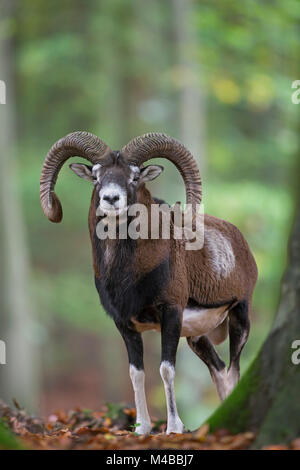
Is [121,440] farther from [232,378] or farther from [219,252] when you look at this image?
[219,252]

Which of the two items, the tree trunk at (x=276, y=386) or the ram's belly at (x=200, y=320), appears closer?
the tree trunk at (x=276, y=386)

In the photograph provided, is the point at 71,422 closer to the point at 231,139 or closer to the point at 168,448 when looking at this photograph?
the point at 168,448

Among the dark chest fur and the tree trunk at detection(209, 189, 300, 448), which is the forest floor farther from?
the dark chest fur

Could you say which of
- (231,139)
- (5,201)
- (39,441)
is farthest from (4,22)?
(231,139)

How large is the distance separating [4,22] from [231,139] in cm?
1336

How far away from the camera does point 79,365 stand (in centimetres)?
3153

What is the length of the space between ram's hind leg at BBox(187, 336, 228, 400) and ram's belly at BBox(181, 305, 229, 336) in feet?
1.13

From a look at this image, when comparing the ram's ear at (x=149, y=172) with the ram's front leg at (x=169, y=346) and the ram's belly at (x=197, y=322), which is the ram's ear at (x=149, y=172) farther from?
the ram's belly at (x=197, y=322)

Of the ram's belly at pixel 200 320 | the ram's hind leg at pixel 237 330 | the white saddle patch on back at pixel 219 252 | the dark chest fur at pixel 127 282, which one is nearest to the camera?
the dark chest fur at pixel 127 282

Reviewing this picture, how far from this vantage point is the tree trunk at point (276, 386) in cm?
648

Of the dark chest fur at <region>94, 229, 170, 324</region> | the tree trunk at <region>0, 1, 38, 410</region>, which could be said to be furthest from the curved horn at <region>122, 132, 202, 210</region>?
A: the tree trunk at <region>0, 1, 38, 410</region>

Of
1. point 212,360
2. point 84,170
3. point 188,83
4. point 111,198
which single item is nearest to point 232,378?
point 212,360

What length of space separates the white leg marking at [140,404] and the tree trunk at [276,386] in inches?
58.1

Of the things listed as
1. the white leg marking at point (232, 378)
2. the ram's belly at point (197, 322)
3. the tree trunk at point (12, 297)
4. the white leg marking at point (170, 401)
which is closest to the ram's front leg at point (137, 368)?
the ram's belly at point (197, 322)
